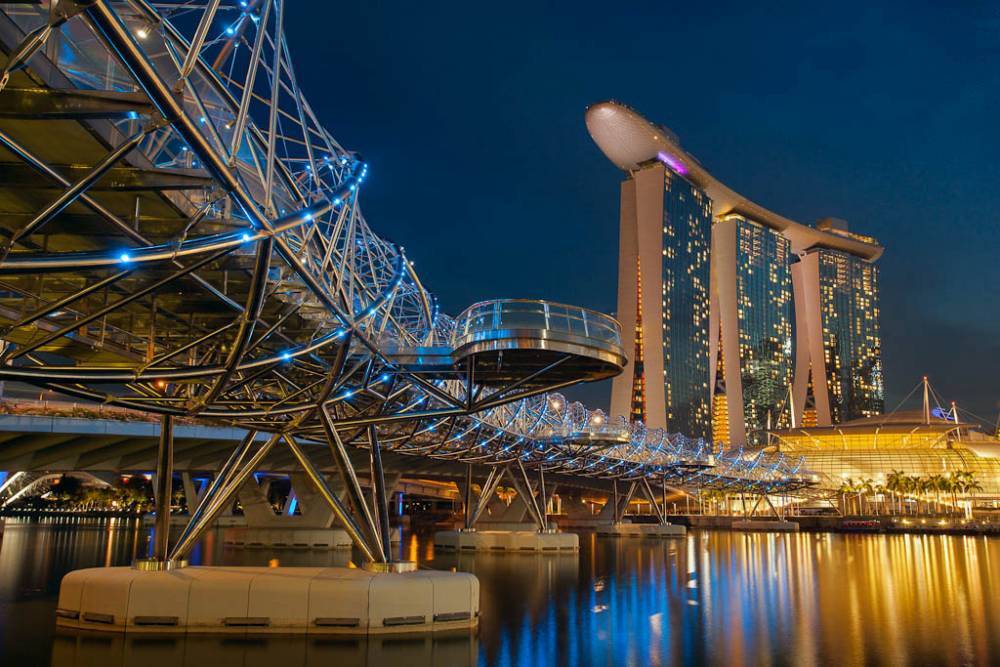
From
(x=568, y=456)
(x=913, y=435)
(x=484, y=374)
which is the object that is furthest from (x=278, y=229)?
(x=913, y=435)

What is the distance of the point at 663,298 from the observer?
185 m

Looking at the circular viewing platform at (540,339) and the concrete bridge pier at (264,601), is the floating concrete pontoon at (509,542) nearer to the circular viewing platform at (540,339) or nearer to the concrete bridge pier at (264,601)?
the concrete bridge pier at (264,601)

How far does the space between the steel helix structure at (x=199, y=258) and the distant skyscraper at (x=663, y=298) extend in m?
151

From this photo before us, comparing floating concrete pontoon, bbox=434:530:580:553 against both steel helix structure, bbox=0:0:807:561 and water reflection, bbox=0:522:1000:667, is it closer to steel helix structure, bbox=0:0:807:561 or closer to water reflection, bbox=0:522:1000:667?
water reflection, bbox=0:522:1000:667

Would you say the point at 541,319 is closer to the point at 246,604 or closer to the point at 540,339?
the point at 540,339

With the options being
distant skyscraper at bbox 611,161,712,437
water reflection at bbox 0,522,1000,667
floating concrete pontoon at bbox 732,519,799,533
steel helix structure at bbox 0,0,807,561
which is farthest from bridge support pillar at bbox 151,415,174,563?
distant skyscraper at bbox 611,161,712,437

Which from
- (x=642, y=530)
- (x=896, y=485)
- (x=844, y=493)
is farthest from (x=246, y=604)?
(x=844, y=493)

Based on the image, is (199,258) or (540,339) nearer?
(199,258)

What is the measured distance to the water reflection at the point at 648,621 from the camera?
17.9 m

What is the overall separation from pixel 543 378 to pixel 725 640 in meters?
8.02

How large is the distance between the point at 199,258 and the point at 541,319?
817cm

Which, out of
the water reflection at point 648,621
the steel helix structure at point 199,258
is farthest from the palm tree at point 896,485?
the steel helix structure at point 199,258

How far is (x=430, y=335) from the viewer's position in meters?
29.7

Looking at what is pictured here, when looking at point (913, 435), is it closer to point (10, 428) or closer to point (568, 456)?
point (568, 456)
